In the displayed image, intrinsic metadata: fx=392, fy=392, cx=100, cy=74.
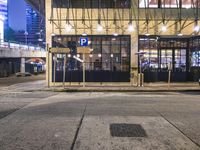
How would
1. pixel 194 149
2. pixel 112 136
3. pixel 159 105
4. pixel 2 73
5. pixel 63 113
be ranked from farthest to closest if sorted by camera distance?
1. pixel 2 73
2. pixel 159 105
3. pixel 63 113
4. pixel 112 136
5. pixel 194 149

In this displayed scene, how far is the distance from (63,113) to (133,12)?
59.0 ft

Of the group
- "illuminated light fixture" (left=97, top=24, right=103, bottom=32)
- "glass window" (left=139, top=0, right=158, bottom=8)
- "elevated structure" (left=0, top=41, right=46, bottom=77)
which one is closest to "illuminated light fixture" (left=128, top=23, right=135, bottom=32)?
"glass window" (left=139, top=0, right=158, bottom=8)

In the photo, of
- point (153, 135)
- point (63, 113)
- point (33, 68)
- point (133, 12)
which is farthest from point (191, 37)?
point (33, 68)

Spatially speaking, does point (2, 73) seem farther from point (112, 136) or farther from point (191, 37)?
point (112, 136)

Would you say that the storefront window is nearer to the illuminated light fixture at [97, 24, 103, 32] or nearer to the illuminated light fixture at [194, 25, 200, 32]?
the illuminated light fixture at [194, 25, 200, 32]

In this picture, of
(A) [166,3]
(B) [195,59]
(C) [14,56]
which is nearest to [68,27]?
(A) [166,3]

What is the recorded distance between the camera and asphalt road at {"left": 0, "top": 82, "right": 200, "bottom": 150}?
8367mm

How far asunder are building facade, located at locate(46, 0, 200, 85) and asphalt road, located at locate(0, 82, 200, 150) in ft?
45.8

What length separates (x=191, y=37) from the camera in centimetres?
3072

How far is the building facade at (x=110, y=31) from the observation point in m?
29.5

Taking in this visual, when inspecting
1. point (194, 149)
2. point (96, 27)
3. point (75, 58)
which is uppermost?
point (96, 27)

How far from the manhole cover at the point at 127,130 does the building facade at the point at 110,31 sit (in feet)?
61.6

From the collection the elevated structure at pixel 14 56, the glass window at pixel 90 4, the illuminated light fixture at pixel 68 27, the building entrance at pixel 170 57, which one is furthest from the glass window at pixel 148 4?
the elevated structure at pixel 14 56

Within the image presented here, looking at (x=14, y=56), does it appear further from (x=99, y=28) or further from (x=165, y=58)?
(x=165, y=58)
